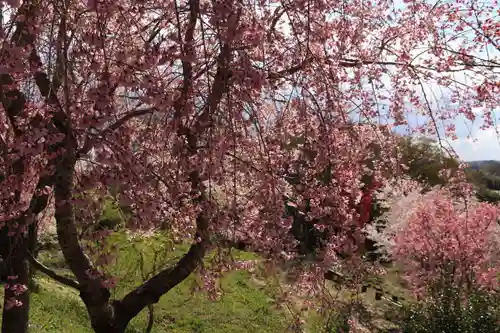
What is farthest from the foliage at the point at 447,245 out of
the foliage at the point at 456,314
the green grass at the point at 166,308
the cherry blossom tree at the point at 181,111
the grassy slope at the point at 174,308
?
the cherry blossom tree at the point at 181,111

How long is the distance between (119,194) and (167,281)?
168cm

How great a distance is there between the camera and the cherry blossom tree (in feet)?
6.65

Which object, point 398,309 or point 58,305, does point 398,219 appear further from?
point 58,305

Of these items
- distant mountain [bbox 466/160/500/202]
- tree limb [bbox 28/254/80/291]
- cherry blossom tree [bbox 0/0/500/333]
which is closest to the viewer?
cherry blossom tree [bbox 0/0/500/333]

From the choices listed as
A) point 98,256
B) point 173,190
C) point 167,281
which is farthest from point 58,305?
point 173,190

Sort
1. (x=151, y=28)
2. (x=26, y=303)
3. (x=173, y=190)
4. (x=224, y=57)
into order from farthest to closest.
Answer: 1. (x=26, y=303)
2. (x=151, y=28)
3. (x=173, y=190)
4. (x=224, y=57)

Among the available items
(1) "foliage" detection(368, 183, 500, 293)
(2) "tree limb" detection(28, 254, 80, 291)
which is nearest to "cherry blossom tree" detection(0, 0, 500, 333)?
(2) "tree limb" detection(28, 254, 80, 291)

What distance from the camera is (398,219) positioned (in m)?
12.8

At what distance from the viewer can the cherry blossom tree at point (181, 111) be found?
2027 millimetres

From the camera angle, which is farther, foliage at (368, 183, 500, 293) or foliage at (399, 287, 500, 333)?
foliage at (368, 183, 500, 293)

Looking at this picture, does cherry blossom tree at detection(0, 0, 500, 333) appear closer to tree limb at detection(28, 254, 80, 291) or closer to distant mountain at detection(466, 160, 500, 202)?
tree limb at detection(28, 254, 80, 291)

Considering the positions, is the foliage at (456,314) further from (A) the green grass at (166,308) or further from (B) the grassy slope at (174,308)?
(A) the green grass at (166,308)

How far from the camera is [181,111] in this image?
2.15m

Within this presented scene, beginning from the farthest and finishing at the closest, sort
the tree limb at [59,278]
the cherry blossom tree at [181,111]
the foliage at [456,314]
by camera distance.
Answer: the foliage at [456,314] → the tree limb at [59,278] → the cherry blossom tree at [181,111]
